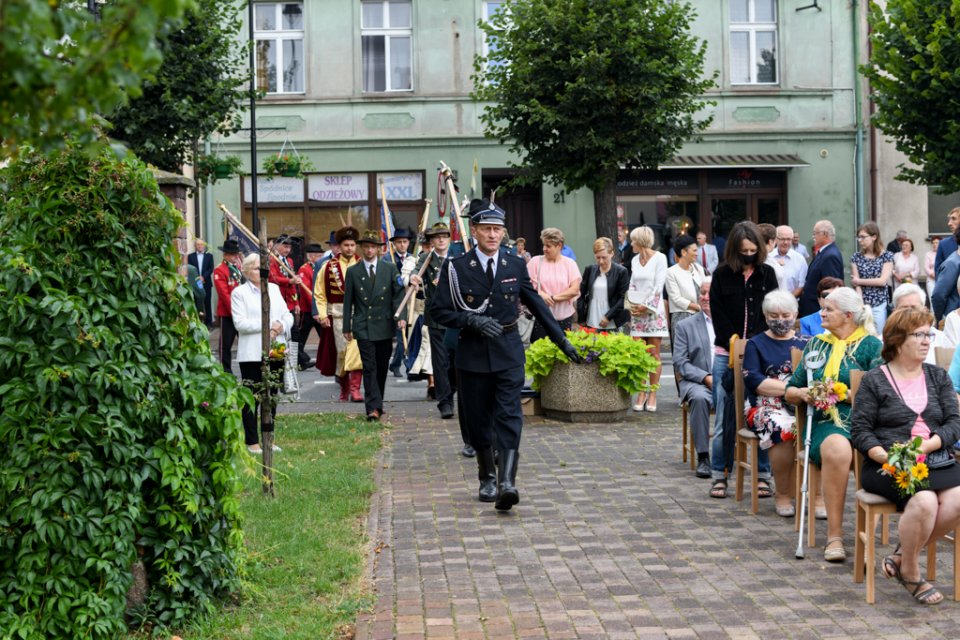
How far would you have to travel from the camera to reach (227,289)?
45.9 feet

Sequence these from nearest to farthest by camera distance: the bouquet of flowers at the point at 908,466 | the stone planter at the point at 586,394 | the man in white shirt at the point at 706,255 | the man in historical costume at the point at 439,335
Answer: the bouquet of flowers at the point at 908,466, the stone planter at the point at 586,394, the man in historical costume at the point at 439,335, the man in white shirt at the point at 706,255

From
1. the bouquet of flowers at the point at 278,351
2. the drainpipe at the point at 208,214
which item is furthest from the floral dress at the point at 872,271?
the drainpipe at the point at 208,214

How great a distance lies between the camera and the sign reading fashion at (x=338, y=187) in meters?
29.6

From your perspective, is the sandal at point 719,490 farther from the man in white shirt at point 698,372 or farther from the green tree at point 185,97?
the green tree at point 185,97

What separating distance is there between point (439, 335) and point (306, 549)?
6.84m

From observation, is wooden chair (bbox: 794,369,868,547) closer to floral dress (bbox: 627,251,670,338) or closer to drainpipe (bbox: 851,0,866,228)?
floral dress (bbox: 627,251,670,338)

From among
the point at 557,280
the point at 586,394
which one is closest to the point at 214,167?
the point at 557,280

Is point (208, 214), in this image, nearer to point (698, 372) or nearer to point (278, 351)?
Answer: point (278, 351)

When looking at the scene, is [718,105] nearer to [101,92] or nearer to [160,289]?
[160,289]

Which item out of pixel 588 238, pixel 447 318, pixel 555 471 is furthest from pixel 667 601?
pixel 588 238

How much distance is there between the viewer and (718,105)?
99.1 ft

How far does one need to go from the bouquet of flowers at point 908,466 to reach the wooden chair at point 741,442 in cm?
213

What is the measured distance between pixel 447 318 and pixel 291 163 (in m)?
16.6

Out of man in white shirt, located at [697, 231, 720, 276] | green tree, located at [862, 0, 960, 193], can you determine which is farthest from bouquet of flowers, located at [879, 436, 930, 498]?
man in white shirt, located at [697, 231, 720, 276]
